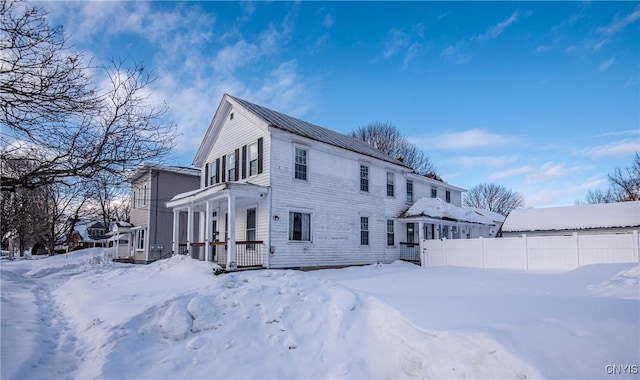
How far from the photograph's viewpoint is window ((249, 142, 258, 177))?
50.2 ft

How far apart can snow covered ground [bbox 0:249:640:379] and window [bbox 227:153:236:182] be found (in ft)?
27.2

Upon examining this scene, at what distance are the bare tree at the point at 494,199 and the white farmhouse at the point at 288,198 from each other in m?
39.6

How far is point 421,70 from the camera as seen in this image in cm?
1523

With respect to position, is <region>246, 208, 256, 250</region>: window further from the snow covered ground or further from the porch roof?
the snow covered ground

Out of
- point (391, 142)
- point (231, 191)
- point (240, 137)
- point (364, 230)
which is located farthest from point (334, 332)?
point (391, 142)

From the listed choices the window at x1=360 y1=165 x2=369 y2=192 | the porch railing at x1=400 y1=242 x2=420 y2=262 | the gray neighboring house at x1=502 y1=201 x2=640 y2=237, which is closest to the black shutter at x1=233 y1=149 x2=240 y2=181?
the window at x1=360 y1=165 x2=369 y2=192

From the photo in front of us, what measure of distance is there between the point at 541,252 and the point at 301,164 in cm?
981

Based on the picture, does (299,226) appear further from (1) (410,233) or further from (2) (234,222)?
(1) (410,233)

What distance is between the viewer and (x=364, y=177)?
711 inches

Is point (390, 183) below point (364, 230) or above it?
above

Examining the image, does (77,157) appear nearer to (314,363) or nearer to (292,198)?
(314,363)

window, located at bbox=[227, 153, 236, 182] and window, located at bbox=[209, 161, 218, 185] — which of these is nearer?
window, located at bbox=[227, 153, 236, 182]

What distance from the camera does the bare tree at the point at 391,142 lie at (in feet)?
125

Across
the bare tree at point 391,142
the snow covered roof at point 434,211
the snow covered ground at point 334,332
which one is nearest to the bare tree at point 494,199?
the bare tree at point 391,142
